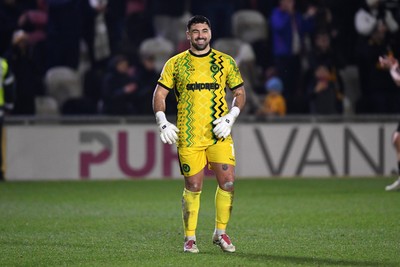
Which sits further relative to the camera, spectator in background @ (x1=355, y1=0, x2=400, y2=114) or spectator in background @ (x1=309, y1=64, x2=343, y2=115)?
spectator in background @ (x1=355, y1=0, x2=400, y2=114)

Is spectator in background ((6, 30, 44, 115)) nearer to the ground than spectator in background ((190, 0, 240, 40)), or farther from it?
nearer to the ground

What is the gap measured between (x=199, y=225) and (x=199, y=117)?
98.0 inches

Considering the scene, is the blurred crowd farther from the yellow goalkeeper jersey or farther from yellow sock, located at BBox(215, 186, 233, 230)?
→ yellow sock, located at BBox(215, 186, 233, 230)

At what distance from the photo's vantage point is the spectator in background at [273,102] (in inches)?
697

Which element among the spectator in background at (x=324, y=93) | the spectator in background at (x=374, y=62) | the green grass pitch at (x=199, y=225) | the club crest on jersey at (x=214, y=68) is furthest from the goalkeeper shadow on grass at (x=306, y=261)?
the spectator in background at (x=374, y=62)

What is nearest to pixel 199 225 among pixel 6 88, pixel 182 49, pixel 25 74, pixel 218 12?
pixel 6 88

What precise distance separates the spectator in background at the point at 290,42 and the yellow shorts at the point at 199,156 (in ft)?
32.8

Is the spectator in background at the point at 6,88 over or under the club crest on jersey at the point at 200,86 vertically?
under

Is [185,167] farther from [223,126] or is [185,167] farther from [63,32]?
[63,32]

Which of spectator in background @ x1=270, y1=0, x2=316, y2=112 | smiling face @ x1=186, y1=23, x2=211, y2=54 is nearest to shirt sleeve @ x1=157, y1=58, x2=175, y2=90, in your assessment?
smiling face @ x1=186, y1=23, x2=211, y2=54

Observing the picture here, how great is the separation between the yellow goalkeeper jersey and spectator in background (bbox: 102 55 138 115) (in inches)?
360

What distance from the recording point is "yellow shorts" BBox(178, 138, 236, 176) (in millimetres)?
8312

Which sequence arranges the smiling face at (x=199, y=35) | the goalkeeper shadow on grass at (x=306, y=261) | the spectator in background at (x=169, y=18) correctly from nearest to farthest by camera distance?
the goalkeeper shadow on grass at (x=306, y=261) < the smiling face at (x=199, y=35) < the spectator in background at (x=169, y=18)

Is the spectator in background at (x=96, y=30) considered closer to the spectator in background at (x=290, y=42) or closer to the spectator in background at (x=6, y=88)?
the spectator in background at (x=6, y=88)
